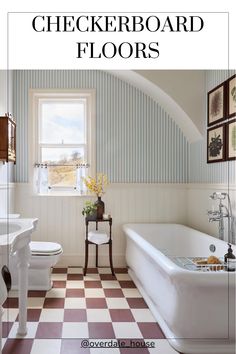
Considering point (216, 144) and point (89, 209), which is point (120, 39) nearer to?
point (216, 144)

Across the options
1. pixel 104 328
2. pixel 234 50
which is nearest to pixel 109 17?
pixel 234 50

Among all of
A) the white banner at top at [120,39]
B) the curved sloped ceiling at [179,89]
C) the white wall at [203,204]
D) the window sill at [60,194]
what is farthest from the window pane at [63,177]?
the white wall at [203,204]

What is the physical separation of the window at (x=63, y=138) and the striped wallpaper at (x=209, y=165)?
132cm

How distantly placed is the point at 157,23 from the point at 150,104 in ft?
7.66

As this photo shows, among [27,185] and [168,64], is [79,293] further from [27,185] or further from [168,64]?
[168,64]

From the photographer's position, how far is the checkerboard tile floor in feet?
7.22

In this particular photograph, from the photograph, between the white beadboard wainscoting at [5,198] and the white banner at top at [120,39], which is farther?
the white beadboard wainscoting at [5,198]

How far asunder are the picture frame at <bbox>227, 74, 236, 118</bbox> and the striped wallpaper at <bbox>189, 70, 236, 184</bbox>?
8 centimetres

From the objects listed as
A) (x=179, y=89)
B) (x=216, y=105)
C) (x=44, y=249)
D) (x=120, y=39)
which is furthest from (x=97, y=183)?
(x=120, y=39)

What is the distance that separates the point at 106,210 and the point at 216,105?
1.82 m

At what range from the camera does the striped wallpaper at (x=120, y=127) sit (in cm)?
421

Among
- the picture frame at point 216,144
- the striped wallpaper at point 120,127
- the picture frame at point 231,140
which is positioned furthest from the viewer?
the striped wallpaper at point 120,127

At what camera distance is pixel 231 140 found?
125 inches

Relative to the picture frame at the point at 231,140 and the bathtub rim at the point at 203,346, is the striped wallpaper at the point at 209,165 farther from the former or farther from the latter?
the bathtub rim at the point at 203,346
